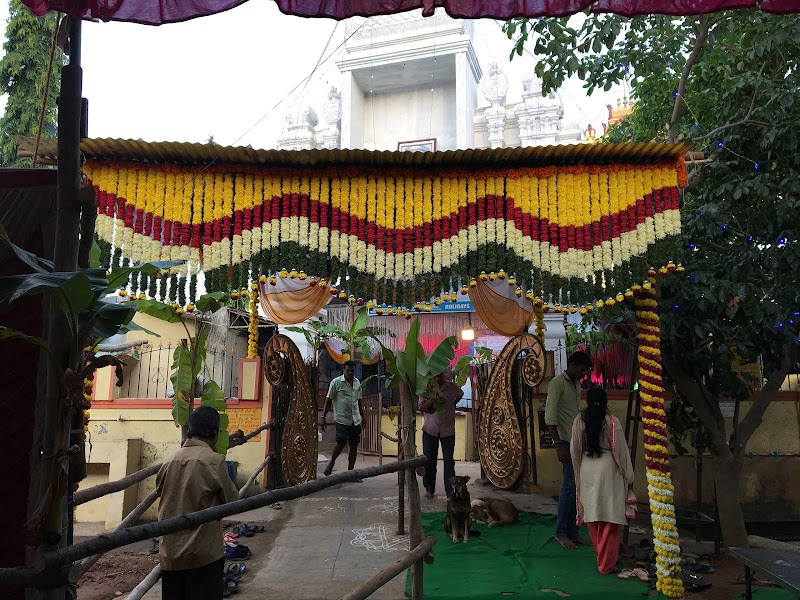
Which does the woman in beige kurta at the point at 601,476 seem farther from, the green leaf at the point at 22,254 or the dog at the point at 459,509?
the green leaf at the point at 22,254

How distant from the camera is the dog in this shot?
5.76 m

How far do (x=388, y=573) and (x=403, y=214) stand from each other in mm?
3179

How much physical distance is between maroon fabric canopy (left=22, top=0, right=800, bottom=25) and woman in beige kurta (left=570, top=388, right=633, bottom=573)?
356cm

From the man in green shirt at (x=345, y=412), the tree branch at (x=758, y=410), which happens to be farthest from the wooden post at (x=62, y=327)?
the man in green shirt at (x=345, y=412)

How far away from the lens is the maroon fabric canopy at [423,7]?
2057 millimetres

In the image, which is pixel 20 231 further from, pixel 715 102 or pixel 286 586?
pixel 715 102

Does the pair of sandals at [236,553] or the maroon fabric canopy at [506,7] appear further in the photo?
the pair of sandals at [236,553]

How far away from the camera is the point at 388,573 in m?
Result: 2.95

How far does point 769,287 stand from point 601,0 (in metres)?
4.71

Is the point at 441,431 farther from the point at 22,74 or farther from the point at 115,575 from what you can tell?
the point at 22,74

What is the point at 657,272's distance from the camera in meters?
5.11

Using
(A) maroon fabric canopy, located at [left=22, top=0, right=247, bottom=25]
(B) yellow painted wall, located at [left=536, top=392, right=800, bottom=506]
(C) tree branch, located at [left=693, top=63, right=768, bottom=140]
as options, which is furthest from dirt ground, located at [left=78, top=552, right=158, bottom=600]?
(C) tree branch, located at [left=693, top=63, right=768, bottom=140]

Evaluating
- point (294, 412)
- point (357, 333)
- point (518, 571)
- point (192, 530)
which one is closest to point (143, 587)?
point (192, 530)

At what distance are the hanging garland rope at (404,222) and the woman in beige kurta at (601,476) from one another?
1.06 metres
